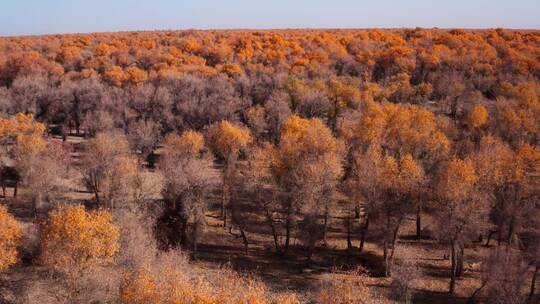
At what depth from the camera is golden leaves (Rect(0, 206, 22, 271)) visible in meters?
35.0

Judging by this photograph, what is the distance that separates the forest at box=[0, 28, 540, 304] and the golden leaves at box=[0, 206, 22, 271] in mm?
Result: 163

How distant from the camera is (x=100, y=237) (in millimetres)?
34344

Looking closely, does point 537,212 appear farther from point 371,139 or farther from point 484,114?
point 484,114

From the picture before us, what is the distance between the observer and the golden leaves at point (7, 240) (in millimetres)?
34969

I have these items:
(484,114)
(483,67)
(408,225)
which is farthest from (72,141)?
(483,67)

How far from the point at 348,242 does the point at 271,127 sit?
3444 cm

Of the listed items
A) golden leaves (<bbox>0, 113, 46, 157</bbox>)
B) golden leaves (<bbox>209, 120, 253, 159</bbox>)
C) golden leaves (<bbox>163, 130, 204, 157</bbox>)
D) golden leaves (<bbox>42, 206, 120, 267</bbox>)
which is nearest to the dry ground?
golden leaves (<bbox>0, 113, 46, 157</bbox>)

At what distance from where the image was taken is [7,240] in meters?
35.8

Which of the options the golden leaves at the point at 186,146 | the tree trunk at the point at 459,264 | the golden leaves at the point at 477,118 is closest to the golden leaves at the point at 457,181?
the tree trunk at the point at 459,264

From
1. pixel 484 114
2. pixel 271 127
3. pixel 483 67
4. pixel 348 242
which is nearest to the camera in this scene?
pixel 348 242

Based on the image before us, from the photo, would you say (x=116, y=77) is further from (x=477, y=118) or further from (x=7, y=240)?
(x=477, y=118)

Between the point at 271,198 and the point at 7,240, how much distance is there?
23.9m

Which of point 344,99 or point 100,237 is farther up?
point 344,99

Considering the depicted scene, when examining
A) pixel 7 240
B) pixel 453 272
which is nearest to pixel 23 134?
pixel 7 240
